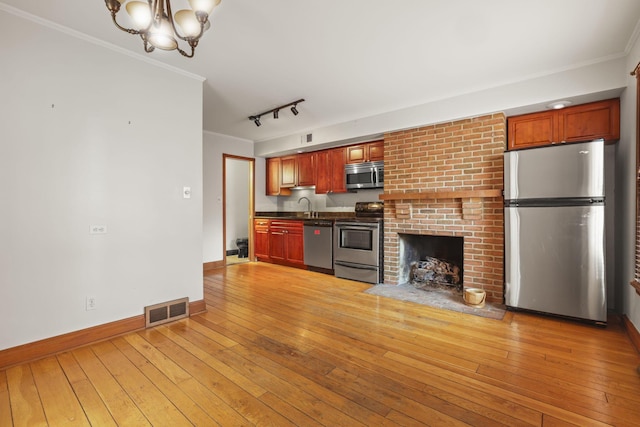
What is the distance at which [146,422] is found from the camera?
1.51m

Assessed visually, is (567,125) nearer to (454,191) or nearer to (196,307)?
(454,191)

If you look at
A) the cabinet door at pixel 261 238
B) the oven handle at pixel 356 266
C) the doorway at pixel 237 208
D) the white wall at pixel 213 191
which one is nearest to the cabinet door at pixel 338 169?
the oven handle at pixel 356 266

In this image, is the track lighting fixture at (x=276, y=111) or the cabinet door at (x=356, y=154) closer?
the track lighting fixture at (x=276, y=111)

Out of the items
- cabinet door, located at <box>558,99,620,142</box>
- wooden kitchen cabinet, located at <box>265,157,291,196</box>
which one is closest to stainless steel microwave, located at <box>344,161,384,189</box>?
wooden kitchen cabinet, located at <box>265,157,291,196</box>

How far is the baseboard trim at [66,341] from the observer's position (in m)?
2.06

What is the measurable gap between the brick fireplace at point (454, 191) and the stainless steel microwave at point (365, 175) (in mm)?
330

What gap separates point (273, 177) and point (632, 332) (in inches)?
217

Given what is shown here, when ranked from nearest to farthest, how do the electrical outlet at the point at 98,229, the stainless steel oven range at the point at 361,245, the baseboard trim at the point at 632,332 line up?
the baseboard trim at the point at 632,332
the electrical outlet at the point at 98,229
the stainless steel oven range at the point at 361,245

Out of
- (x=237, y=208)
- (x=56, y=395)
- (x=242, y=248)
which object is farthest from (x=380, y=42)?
(x=237, y=208)

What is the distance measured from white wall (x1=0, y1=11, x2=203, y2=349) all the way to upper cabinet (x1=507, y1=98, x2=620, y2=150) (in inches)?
145

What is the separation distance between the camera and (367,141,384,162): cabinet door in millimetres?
4613

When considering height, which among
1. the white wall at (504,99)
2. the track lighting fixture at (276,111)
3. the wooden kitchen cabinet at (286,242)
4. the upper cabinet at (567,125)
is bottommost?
the wooden kitchen cabinet at (286,242)

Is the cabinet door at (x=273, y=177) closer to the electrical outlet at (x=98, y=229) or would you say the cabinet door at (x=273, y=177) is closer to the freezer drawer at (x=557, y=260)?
Answer: the electrical outlet at (x=98, y=229)

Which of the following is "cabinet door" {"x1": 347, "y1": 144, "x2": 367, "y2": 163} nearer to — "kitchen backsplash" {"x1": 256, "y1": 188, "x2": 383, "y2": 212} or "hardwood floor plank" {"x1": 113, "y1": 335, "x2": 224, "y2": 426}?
"kitchen backsplash" {"x1": 256, "y1": 188, "x2": 383, "y2": 212}
